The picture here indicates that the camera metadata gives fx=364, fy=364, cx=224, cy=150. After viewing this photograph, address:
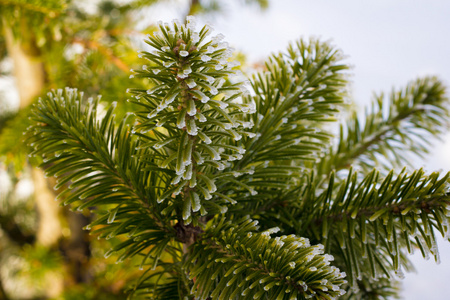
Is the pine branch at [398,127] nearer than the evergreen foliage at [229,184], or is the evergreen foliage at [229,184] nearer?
the evergreen foliage at [229,184]

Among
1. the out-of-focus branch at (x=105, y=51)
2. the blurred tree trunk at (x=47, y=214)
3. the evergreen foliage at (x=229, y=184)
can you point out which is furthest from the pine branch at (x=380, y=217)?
the blurred tree trunk at (x=47, y=214)

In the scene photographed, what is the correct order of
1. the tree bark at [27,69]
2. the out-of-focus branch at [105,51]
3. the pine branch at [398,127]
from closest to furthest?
the pine branch at [398,127]
the out-of-focus branch at [105,51]
the tree bark at [27,69]

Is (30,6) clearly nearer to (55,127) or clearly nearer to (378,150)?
(55,127)

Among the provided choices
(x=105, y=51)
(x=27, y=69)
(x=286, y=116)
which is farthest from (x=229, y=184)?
(x=27, y=69)

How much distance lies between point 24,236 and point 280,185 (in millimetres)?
974

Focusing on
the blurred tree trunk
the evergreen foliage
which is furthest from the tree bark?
the evergreen foliage

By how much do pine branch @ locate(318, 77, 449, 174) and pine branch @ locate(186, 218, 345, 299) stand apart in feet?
0.87

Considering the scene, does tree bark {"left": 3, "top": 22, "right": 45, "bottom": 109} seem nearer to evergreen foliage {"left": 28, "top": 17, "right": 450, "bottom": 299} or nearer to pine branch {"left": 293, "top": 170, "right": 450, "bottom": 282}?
evergreen foliage {"left": 28, "top": 17, "right": 450, "bottom": 299}

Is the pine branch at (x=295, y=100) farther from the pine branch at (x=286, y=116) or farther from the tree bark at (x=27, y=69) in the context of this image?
the tree bark at (x=27, y=69)

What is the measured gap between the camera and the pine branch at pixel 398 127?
477 mm

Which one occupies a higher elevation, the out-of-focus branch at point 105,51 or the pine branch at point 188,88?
the out-of-focus branch at point 105,51

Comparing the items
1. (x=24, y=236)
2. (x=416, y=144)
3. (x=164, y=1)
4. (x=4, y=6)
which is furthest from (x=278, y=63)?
(x=24, y=236)

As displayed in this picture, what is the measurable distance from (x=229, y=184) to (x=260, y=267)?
8 cm

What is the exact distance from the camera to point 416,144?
49 cm
